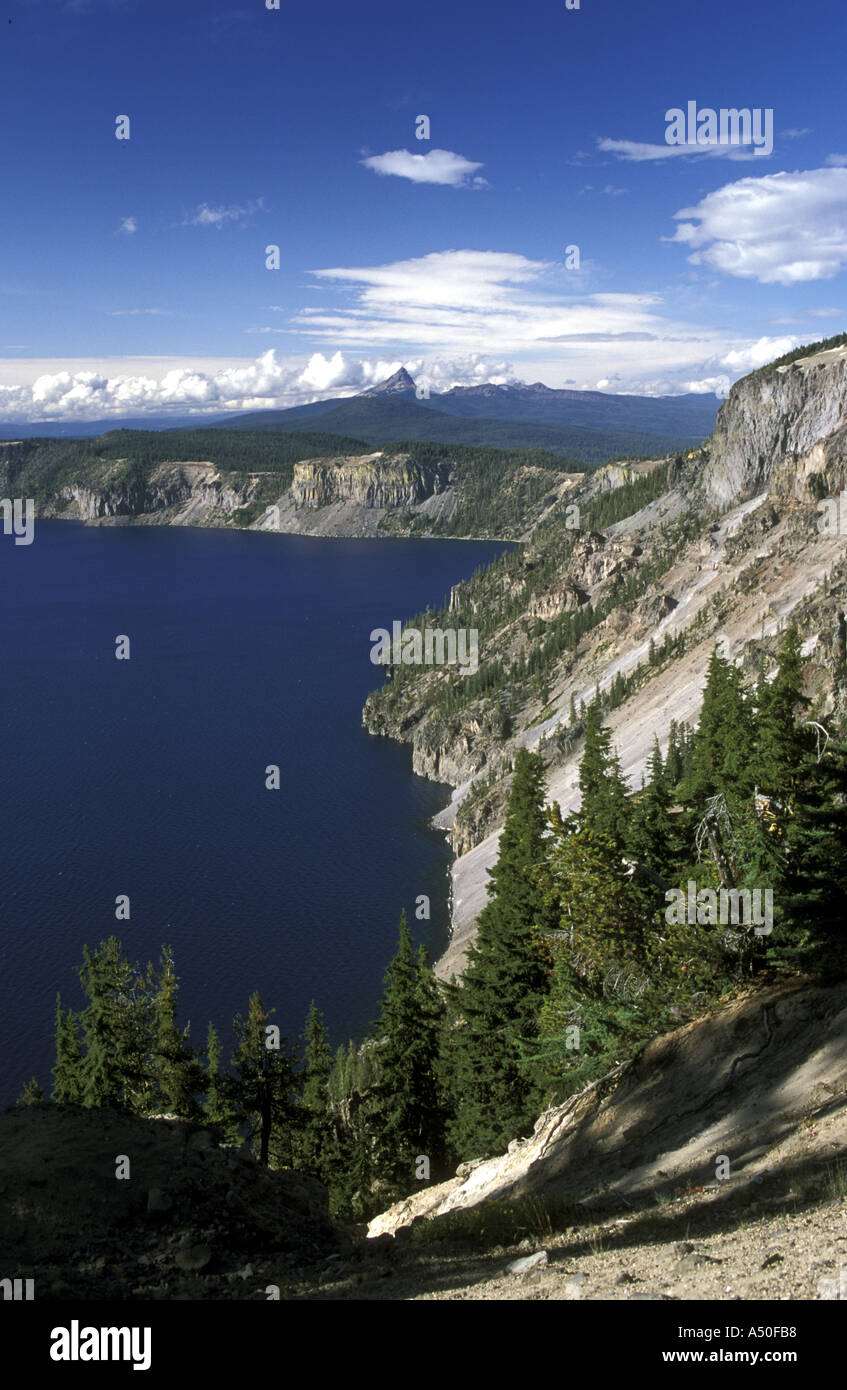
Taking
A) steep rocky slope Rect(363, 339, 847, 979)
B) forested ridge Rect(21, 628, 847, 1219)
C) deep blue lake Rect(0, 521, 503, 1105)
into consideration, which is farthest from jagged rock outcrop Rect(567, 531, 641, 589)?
forested ridge Rect(21, 628, 847, 1219)

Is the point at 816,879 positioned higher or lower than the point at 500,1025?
higher

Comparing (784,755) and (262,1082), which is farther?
(262,1082)

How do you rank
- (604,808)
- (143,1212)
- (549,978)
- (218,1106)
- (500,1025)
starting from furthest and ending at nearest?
(218,1106) < (604,808) < (500,1025) < (549,978) < (143,1212)

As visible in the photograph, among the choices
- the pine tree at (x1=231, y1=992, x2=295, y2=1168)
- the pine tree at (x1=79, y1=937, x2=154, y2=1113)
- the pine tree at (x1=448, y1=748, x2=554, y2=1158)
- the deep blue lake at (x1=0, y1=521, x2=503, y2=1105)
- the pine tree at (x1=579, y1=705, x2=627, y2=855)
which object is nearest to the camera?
the pine tree at (x1=448, y1=748, x2=554, y2=1158)

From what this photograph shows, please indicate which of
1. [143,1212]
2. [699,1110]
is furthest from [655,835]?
[143,1212]

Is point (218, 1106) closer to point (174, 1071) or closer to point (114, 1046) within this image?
point (174, 1071)

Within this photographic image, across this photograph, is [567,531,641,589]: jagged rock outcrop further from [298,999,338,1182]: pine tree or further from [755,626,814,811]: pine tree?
[755,626,814,811]: pine tree
